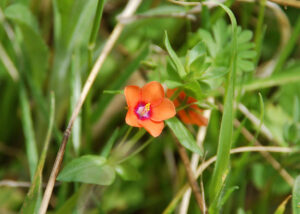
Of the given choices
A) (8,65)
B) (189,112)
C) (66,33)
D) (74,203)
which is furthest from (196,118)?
(8,65)

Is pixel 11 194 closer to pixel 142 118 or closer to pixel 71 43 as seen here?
pixel 71 43

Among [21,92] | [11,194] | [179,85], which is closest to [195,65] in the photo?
[179,85]

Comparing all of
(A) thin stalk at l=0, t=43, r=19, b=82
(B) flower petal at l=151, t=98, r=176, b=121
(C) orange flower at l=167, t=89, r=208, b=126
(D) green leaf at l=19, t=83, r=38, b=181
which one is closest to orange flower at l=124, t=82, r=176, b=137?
(B) flower petal at l=151, t=98, r=176, b=121

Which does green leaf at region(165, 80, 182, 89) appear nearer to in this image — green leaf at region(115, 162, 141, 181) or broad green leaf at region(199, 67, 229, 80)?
broad green leaf at region(199, 67, 229, 80)

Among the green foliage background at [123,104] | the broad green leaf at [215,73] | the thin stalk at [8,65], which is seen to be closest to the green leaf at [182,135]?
the green foliage background at [123,104]

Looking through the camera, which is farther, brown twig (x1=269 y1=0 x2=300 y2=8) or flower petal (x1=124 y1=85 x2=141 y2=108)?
brown twig (x1=269 y1=0 x2=300 y2=8)

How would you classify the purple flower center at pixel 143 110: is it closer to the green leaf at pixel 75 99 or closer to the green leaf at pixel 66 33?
the green leaf at pixel 75 99
